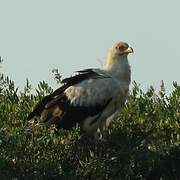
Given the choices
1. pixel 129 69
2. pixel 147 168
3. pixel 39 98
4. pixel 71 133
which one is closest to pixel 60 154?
pixel 71 133

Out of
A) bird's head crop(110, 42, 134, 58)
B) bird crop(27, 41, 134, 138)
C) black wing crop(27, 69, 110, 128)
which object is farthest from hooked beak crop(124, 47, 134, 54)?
black wing crop(27, 69, 110, 128)

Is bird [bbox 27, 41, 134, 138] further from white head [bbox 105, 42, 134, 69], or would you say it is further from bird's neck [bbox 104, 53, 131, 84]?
white head [bbox 105, 42, 134, 69]

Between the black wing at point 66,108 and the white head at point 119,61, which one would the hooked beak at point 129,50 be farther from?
the black wing at point 66,108

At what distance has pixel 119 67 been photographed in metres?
13.0

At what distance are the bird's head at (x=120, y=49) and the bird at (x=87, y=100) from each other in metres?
0.65

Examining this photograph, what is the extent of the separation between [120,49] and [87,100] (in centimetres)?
129

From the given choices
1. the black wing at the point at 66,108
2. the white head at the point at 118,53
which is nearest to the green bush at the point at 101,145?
the black wing at the point at 66,108

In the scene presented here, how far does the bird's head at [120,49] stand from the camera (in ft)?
43.7

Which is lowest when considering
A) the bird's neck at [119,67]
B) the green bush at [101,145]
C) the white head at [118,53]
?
the green bush at [101,145]

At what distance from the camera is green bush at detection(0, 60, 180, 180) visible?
991 cm

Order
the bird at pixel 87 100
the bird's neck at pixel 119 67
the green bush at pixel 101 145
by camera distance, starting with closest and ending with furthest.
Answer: the green bush at pixel 101 145
the bird at pixel 87 100
the bird's neck at pixel 119 67

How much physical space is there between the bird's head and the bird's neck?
53mm

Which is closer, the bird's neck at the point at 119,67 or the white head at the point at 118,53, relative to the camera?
the bird's neck at the point at 119,67

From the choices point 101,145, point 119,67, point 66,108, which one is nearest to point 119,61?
point 119,67
